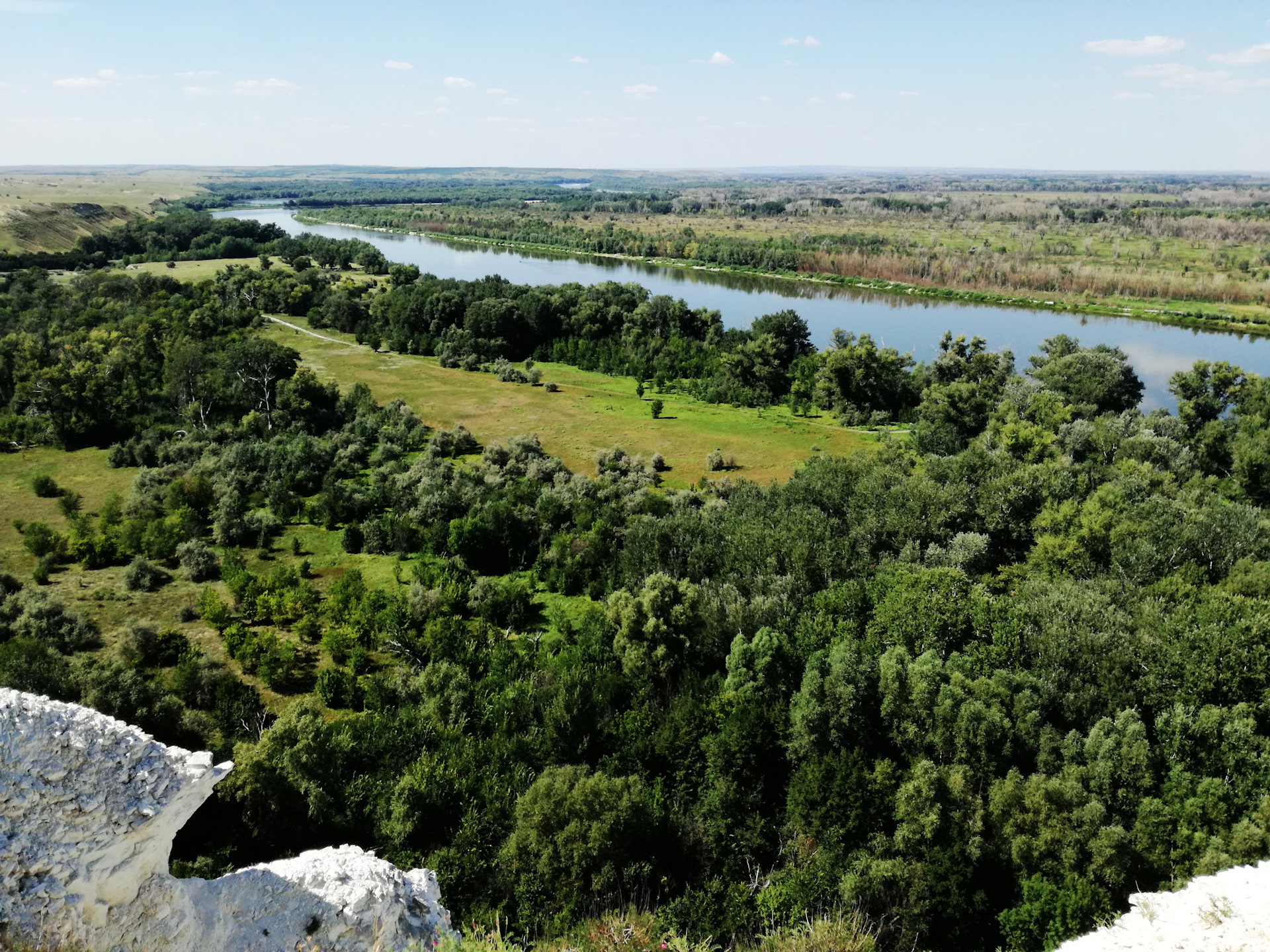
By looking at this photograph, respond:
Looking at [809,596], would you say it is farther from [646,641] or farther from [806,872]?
[806,872]

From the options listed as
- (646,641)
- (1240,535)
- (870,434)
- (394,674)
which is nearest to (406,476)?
(394,674)

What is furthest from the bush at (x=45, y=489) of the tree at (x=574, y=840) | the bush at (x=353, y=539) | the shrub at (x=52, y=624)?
the tree at (x=574, y=840)

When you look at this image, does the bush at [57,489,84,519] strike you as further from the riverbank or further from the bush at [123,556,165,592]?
the riverbank

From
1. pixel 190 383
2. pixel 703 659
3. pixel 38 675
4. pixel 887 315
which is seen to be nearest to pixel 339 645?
pixel 38 675

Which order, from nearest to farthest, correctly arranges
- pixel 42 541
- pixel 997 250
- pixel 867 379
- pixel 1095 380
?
pixel 42 541 → pixel 1095 380 → pixel 867 379 → pixel 997 250

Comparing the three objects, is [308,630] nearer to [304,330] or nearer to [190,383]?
[190,383]
